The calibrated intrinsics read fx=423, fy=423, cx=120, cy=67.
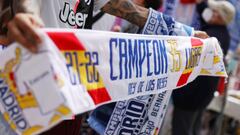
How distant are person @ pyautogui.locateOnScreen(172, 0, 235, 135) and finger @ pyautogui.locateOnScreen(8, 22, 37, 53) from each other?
2.17 m

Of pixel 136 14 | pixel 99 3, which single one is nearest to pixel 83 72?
pixel 99 3

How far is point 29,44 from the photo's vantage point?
1.05 meters

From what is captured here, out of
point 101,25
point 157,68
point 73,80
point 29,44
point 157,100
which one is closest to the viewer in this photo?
point 29,44

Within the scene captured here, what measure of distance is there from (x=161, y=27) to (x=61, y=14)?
535mm

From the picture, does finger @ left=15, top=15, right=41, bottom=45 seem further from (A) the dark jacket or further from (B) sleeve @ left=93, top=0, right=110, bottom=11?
(A) the dark jacket

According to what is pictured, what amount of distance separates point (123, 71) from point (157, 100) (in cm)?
51

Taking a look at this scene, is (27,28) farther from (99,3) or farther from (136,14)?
(136,14)

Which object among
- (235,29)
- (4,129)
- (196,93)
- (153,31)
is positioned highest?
(153,31)

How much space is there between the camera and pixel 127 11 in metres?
1.90

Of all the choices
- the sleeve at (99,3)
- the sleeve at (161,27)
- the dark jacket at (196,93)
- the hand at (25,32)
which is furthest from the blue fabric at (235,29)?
the hand at (25,32)

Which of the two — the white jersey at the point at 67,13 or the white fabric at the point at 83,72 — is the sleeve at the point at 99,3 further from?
the white fabric at the point at 83,72

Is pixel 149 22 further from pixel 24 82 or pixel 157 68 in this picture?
pixel 24 82

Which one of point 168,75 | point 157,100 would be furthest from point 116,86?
point 157,100

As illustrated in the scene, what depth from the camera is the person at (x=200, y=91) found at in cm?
312
